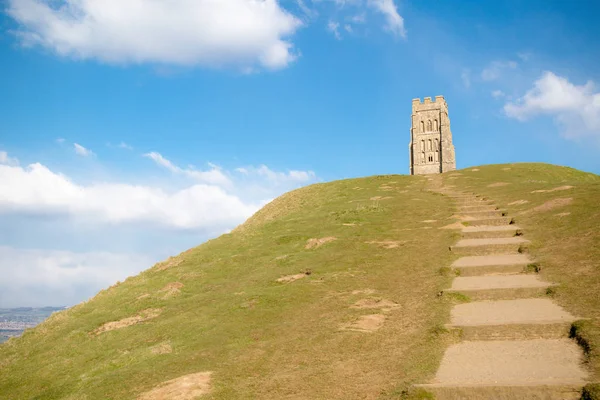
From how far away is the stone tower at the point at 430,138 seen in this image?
10300 cm

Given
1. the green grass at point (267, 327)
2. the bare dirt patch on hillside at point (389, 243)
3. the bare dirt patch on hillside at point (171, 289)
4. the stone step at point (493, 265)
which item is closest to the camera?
the green grass at point (267, 327)

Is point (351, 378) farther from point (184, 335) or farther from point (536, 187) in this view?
point (536, 187)

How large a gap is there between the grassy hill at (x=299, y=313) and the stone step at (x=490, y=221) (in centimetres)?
69

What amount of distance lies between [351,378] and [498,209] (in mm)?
24251

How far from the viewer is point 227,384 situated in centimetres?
1152

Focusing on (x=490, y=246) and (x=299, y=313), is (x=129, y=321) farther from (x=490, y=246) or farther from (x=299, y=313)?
(x=490, y=246)

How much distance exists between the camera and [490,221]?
28.2 metres

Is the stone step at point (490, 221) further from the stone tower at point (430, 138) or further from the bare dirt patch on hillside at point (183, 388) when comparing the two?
the stone tower at point (430, 138)

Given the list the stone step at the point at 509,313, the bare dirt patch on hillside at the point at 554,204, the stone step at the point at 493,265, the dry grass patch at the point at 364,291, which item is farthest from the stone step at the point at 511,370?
the bare dirt patch on hillside at the point at 554,204

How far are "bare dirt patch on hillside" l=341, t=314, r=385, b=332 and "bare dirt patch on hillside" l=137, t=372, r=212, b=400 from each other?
15.8 feet

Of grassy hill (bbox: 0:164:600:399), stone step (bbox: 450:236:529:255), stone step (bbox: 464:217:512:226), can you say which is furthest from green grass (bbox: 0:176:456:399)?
stone step (bbox: 464:217:512:226)

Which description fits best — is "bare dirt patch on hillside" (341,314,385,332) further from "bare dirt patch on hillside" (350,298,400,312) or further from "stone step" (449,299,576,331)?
"stone step" (449,299,576,331)

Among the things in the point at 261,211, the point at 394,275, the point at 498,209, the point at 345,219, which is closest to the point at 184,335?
the point at 394,275

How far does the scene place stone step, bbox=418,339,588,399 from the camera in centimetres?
913
